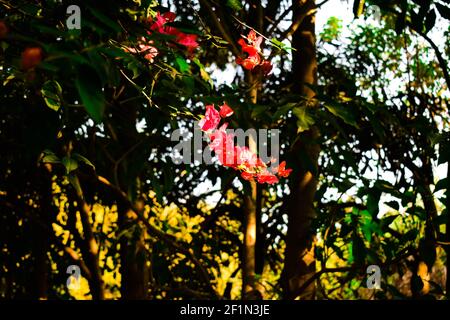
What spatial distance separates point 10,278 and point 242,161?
4.95 m

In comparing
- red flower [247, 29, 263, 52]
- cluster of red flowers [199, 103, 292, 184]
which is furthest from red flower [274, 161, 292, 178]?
red flower [247, 29, 263, 52]

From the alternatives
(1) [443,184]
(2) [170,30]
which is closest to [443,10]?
(1) [443,184]

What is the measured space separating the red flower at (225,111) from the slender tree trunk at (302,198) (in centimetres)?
125

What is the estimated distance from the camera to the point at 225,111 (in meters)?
2.29

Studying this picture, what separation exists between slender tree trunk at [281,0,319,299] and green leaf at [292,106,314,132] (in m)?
1.36

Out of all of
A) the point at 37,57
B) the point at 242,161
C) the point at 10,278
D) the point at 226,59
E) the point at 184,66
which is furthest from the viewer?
the point at 10,278

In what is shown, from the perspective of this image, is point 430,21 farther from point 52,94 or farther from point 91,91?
point 91,91

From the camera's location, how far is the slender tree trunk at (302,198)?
11.8 ft

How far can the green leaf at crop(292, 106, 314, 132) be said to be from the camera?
207cm
